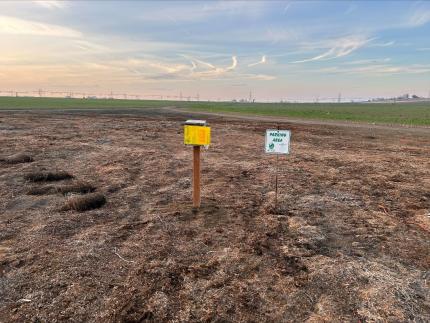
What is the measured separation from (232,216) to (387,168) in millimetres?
6152

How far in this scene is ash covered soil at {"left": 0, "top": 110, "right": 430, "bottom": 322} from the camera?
10.9ft

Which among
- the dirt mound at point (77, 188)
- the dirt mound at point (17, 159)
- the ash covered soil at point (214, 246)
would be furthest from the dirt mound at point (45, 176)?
the dirt mound at point (17, 159)

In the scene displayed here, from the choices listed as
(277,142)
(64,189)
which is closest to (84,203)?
(64,189)

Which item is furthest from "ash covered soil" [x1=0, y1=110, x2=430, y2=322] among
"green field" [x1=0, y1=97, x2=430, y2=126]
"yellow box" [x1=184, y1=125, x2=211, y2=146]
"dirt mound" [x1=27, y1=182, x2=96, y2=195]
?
"green field" [x1=0, y1=97, x2=430, y2=126]

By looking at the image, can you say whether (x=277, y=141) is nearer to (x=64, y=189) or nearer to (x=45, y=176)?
(x=64, y=189)

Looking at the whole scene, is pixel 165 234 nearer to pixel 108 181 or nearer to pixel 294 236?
pixel 294 236

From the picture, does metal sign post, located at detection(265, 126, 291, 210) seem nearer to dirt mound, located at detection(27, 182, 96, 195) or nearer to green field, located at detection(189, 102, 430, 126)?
dirt mound, located at detection(27, 182, 96, 195)

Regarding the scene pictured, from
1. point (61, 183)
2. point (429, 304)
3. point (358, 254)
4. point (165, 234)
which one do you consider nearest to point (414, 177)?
point (358, 254)

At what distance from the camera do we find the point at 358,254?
4.46m

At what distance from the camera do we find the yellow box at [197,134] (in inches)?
223

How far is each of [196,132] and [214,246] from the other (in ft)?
6.34

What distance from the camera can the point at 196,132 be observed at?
5.69 m

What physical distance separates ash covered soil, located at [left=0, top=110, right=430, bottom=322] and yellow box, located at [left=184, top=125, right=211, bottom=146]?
3.95ft

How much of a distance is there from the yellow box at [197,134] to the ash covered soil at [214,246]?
47.4 inches
